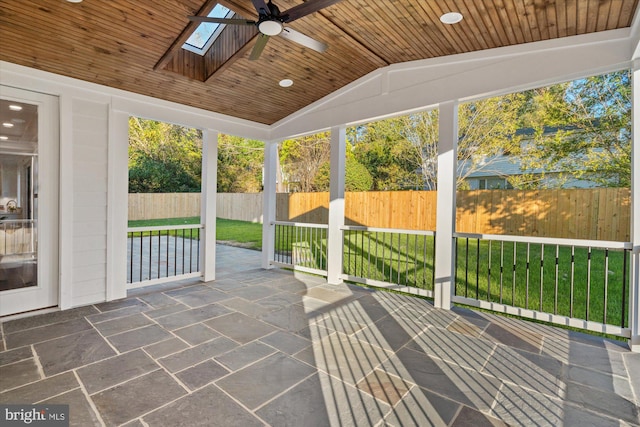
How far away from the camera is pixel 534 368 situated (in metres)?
2.37

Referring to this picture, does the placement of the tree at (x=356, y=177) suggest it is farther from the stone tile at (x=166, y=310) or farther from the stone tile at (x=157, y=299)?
the stone tile at (x=166, y=310)

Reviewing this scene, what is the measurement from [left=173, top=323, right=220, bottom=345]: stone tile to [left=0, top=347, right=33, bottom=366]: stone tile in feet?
3.44

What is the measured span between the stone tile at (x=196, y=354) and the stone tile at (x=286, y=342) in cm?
Answer: 30

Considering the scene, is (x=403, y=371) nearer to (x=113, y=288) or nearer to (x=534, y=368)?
(x=534, y=368)

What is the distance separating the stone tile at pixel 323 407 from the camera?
1791 mm

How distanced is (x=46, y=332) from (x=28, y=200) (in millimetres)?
1455

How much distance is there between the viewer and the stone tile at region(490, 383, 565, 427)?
1800mm

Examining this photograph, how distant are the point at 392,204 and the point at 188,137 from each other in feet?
38.1

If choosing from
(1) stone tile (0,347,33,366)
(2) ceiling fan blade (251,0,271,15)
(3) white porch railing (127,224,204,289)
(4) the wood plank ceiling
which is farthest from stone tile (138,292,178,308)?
(2) ceiling fan blade (251,0,271,15)

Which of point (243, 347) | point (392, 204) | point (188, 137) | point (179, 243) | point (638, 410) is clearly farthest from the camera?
point (188, 137)

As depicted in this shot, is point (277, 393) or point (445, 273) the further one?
point (445, 273)

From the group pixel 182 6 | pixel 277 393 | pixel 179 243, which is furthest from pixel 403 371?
pixel 179 243

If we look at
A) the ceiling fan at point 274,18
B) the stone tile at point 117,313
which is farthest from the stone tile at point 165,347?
the ceiling fan at point 274,18

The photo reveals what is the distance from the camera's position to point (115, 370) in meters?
2.29
